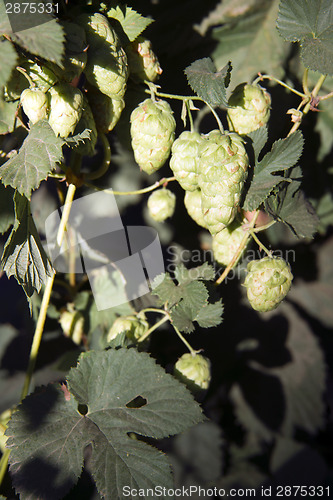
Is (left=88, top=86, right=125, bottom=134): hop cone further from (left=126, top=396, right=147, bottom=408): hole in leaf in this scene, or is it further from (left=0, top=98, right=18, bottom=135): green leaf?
(left=126, top=396, right=147, bottom=408): hole in leaf

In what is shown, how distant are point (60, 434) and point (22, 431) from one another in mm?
67

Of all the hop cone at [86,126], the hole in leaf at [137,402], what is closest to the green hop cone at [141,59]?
the hop cone at [86,126]

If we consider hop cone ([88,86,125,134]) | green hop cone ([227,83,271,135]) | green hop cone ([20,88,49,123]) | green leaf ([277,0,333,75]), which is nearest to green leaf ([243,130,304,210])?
green hop cone ([227,83,271,135])

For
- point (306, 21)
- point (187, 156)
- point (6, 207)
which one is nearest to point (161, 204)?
point (187, 156)

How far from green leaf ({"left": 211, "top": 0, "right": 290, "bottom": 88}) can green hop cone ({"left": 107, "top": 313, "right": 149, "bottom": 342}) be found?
64cm

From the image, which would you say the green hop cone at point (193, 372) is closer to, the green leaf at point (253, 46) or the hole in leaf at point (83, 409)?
the hole in leaf at point (83, 409)

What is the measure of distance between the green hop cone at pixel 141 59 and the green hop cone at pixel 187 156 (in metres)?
0.15

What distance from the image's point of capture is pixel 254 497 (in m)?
1.46

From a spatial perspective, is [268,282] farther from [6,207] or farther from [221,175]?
[6,207]

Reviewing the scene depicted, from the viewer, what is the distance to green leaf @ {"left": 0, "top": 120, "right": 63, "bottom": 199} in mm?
667

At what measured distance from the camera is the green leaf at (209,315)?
906 mm

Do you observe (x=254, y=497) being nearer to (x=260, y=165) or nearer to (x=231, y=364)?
(x=231, y=364)

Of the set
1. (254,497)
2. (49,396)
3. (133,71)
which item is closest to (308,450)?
(254,497)

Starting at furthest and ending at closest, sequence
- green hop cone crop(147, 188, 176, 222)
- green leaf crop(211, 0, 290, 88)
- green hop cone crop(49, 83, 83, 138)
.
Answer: green leaf crop(211, 0, 290, 88)
green hop cone crop(147, 188, 176, 222)
green hop cone crop(49, 83, 83, 138)
